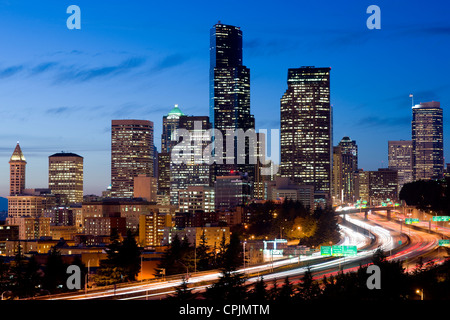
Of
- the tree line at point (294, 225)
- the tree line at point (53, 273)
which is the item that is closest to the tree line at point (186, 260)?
the tree line at point (53, 273)

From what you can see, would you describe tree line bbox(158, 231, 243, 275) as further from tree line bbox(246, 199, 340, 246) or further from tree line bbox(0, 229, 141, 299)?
tree line bbox(246, 199, 340, 246)

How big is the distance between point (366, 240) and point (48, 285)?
54.1 metres

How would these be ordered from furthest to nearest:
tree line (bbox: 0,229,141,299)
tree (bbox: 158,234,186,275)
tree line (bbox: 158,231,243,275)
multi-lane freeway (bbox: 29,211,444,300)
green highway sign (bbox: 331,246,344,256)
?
1. tree line (bbox: 158,231,243,275)
2. tree (bbox: 158,234,186,275)
3. tree line (bbox: 0,229,141,299)
4. green highway sign (bbox: 331,246,344,256)
5. multi-lane freeway (bbox: 29,211,444,300)

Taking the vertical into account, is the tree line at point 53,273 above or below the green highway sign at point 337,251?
below

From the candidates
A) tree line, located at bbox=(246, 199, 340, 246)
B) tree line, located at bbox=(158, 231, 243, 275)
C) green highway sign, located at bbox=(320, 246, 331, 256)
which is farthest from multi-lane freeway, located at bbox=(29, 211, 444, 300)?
tree line, located at bbox=(158, 231, 243, 275)

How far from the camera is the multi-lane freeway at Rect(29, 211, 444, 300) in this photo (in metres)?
49.6

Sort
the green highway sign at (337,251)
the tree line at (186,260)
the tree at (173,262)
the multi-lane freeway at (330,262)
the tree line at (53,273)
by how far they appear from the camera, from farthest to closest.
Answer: the tree line at (186,260) < the tree at (173,262) < the tree line at (53,273) < the green highway sign at (337,251) < the multi-lane freeway at (330,262)

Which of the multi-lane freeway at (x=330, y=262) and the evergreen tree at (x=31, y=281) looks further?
the evergreen tree at (x=31, y=281)

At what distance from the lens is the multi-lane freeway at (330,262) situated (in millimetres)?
49594

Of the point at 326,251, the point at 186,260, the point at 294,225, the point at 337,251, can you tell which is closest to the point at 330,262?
the point at 326,251

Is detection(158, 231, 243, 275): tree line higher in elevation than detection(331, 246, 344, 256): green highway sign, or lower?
lower

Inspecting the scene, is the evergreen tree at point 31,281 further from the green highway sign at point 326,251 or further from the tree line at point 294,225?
the tree line at point 294,225

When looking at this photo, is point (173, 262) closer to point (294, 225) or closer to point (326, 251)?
point (326, 251)
